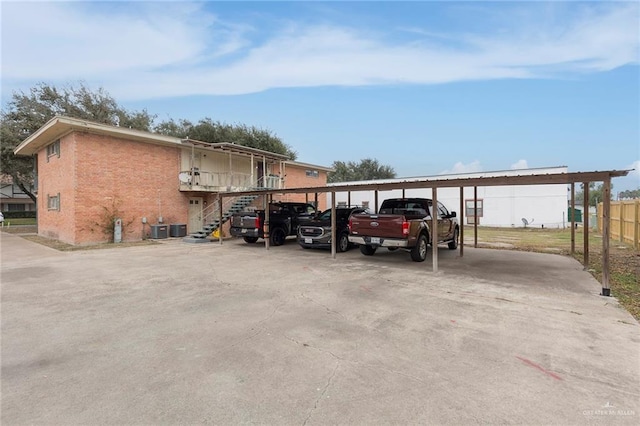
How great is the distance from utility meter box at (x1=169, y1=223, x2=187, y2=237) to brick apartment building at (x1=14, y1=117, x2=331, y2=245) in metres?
0.53

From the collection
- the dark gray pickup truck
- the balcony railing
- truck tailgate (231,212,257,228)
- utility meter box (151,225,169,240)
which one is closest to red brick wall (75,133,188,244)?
utility meter box (151,225,169,240)

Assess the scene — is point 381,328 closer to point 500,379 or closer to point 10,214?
point 500,379

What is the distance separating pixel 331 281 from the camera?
7621 millimetres

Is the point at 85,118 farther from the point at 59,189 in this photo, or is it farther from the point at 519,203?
the point at 519,203

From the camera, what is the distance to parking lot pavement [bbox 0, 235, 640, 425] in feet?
9.21

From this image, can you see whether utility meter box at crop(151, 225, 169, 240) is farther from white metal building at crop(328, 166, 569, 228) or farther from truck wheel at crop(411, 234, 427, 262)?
white metal building at crop(328, 166, 569, 228)

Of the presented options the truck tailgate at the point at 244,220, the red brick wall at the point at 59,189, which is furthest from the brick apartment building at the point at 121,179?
the truck tailgate at the point at 244,220

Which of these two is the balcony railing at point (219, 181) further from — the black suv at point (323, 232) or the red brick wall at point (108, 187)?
the black suv at point (323, 232)

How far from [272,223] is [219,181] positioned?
715cm

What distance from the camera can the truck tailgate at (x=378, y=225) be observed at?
374 inches

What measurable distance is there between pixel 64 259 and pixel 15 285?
3.98m

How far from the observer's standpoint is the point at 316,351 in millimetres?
3932

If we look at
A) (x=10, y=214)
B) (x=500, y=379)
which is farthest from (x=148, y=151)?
(x=10, y=214)

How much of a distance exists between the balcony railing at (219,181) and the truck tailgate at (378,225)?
1079 centimetres
